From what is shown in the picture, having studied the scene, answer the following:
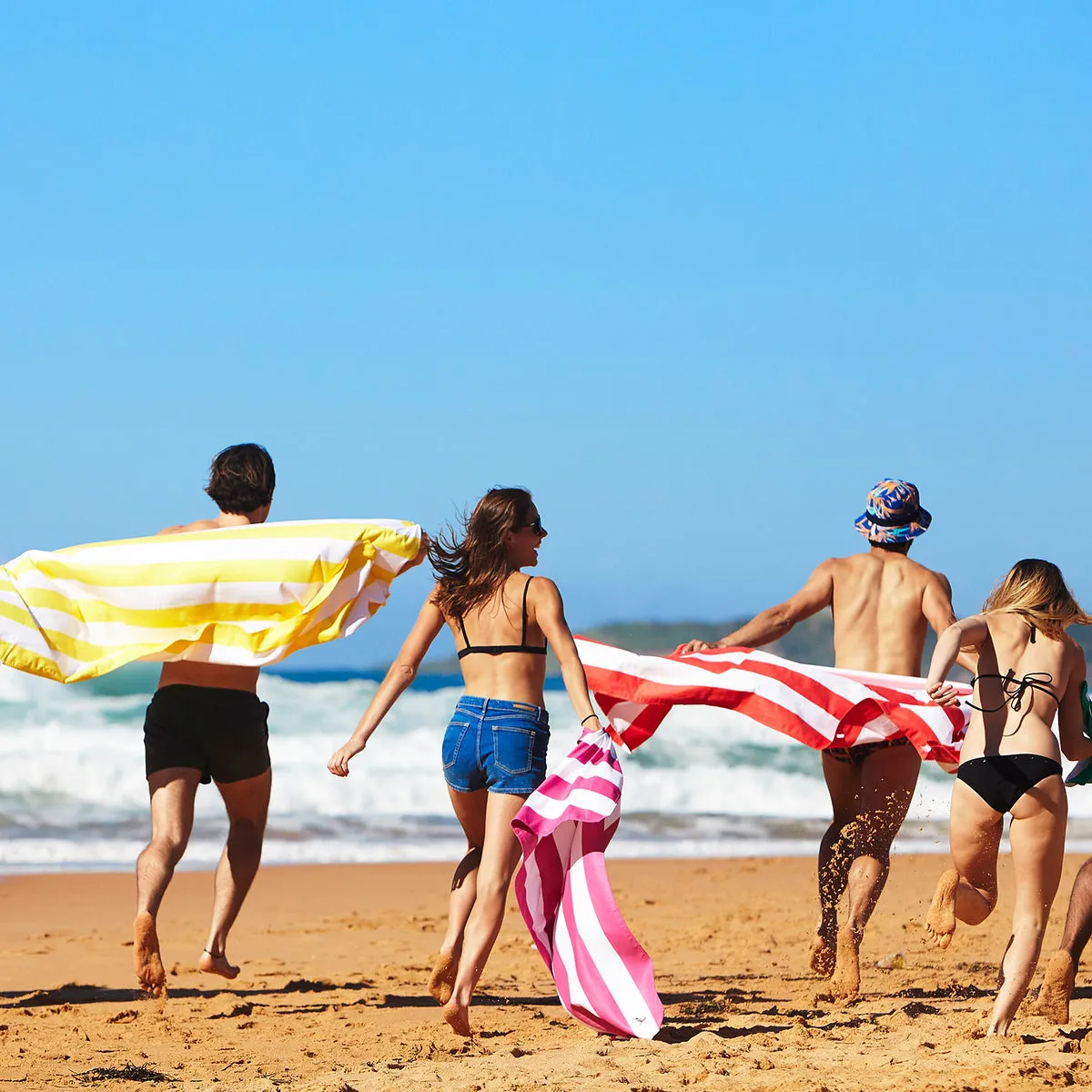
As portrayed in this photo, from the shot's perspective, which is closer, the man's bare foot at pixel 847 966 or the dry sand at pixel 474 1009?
the dry sand at pixel 474 1009

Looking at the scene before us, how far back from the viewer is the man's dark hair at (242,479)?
19.2ft

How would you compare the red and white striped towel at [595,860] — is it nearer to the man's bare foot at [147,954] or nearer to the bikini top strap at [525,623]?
the bikini top strap at [525,623]

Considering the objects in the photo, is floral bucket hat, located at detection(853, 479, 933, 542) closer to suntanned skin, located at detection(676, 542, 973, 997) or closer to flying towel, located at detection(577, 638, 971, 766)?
suntanned skin, located at detection(676, 542, 973, 997)

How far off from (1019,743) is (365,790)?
1060cm

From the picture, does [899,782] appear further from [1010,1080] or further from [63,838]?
[63,838]

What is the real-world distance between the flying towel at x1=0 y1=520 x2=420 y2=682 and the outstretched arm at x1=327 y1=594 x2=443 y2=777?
0.57 meters

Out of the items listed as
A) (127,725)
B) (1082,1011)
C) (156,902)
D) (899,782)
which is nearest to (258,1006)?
(156,902)

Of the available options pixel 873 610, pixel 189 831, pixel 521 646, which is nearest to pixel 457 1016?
pixel 521 646

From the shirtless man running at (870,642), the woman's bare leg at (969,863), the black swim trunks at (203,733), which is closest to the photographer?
the woman's bare leg at (969,863)

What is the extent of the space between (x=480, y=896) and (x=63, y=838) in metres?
8.01

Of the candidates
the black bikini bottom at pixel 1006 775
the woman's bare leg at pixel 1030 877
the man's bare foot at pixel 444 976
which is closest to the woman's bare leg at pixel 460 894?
the man's bare foot at pixel 444 976

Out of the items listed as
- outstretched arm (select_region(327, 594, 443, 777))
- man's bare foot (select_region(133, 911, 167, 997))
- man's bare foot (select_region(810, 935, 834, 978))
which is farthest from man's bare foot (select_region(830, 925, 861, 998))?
man's bare foot (select_region(133, 911, 167, 997))

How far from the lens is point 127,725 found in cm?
1869

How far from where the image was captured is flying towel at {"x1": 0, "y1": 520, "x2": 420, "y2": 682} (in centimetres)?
566
